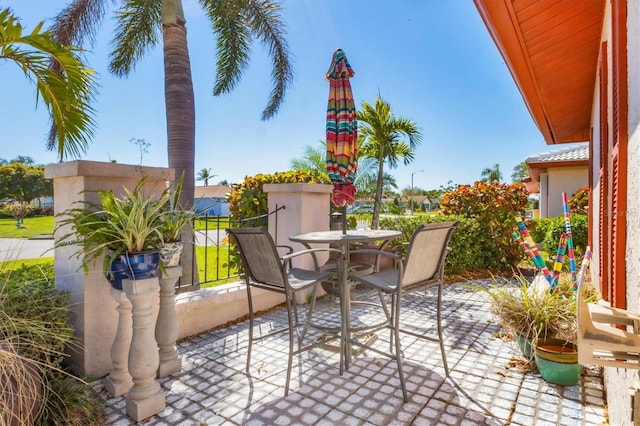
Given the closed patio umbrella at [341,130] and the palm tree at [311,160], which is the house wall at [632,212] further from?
the palm tree at [311,160]

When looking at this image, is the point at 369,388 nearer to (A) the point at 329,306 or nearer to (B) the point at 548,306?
(B) the point at 548,306

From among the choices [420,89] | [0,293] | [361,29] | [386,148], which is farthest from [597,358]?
[420,89]

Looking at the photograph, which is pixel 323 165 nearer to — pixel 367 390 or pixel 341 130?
pixel 341 130

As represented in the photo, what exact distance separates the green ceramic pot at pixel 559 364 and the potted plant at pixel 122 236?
2.57m

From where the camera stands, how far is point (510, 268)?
237 inches

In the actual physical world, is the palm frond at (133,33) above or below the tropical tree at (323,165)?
above

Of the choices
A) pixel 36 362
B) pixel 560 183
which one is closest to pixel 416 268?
pixel 36 362

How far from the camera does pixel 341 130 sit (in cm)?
315

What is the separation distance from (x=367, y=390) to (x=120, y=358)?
1.61m

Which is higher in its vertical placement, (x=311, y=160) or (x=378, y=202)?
(x=311, y=160)

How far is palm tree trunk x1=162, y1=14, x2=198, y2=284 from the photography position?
5316mm

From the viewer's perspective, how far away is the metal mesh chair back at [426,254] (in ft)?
7.00

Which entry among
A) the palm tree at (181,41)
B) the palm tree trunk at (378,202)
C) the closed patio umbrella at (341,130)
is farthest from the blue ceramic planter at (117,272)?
the palm tree trunk at (378,202)

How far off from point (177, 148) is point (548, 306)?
5.12m
